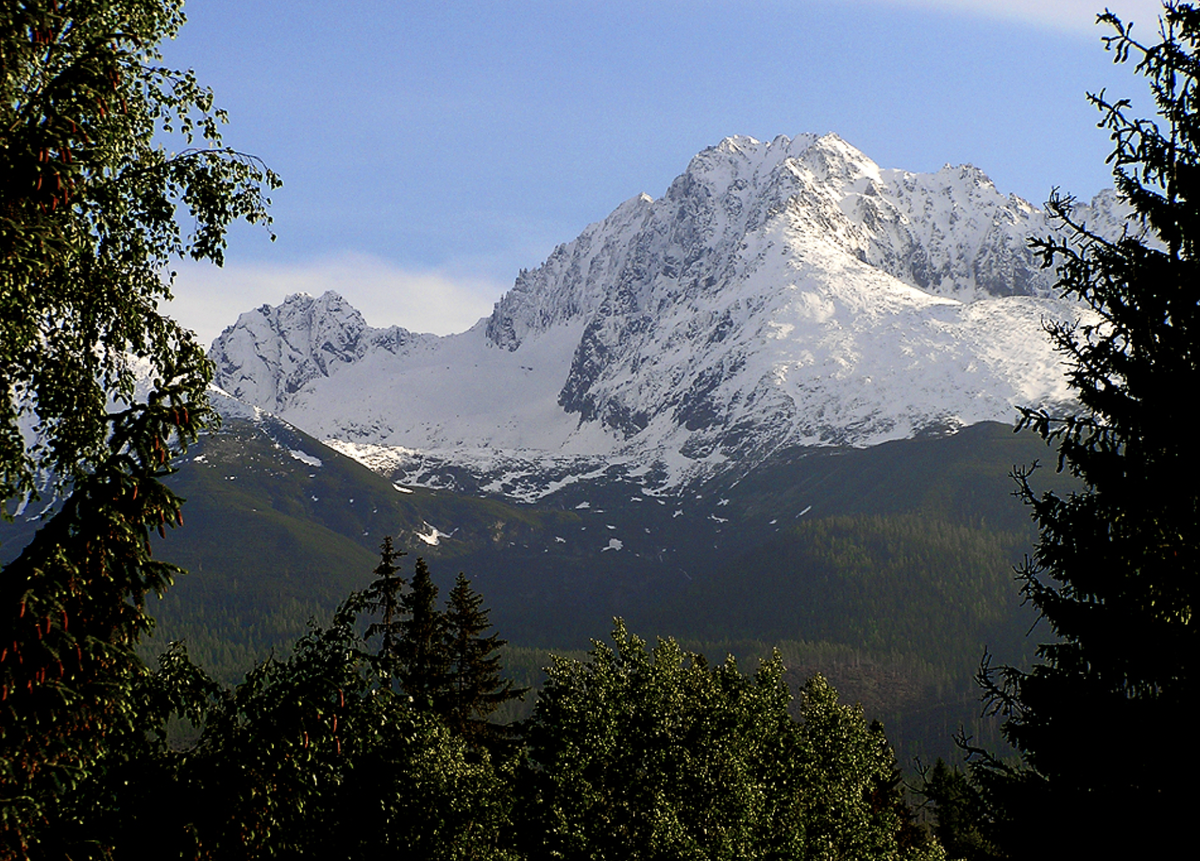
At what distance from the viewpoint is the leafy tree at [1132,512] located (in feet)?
43.9

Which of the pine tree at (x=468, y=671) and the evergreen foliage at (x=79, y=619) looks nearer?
the evergreen foliage at (x=79, y=619)

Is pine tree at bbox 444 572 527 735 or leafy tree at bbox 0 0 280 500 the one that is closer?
leafy tree at bbox 0 0 280 500

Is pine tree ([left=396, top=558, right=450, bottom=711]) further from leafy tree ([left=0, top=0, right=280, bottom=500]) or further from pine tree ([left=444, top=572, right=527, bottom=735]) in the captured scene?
leafy tree ([left=0, top=0, right=280, bottom=500])

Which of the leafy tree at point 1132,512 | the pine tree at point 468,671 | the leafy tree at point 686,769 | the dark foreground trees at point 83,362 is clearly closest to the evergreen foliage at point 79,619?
the dark foreground trees at point 83,362

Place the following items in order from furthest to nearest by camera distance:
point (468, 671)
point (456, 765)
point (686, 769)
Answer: point (468, 671) → point (686, 769) → point (456, 765)

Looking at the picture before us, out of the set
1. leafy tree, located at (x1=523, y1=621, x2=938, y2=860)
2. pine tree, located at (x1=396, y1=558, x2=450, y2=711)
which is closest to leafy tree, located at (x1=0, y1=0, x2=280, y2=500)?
leafy tree, located at (x1=523, y1=621, x2=938, y2=860)

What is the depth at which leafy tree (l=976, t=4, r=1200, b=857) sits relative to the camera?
43.9 feet

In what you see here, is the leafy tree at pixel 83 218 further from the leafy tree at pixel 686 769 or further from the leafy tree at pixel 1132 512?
the leafy tree at pixel 686 769

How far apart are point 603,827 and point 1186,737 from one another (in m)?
20.1

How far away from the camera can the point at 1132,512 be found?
44.3 feet

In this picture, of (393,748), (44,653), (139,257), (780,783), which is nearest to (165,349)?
(139,257)

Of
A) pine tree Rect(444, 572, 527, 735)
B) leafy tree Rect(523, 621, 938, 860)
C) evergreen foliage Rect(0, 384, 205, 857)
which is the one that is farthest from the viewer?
pine tree Rect(444, 572, 527, 735)

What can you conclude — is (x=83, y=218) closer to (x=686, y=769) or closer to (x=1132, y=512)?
(x=1132, y=512)

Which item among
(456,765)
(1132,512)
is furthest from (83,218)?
(456,765)
